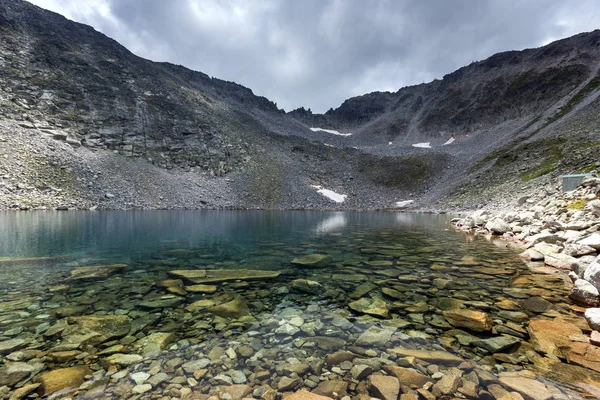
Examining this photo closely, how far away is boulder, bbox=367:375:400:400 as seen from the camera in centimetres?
339

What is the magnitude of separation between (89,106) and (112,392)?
259 feet

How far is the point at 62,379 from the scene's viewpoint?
12.0ft

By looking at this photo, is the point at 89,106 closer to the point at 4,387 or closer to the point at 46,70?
the point at 46,70

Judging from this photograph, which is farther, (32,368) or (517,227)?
(517,227)

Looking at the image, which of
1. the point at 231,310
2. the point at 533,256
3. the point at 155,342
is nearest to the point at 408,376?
the point at 231,310

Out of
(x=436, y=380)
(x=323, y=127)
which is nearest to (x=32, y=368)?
(x=436, y=380)

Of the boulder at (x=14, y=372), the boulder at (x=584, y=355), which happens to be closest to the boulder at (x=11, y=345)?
the boulder at (x=14, y=372)

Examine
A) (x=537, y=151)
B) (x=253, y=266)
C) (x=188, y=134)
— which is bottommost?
(x=253, y=266)

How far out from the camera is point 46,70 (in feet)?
200

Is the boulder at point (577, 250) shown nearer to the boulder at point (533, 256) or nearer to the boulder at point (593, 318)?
the boulder at point (533, 256)

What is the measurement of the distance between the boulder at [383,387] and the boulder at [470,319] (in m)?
2.51

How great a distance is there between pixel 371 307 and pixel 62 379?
563 cm

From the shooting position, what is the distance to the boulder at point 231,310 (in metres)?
5.97

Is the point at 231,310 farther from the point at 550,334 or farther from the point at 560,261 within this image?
the point at 560,261
